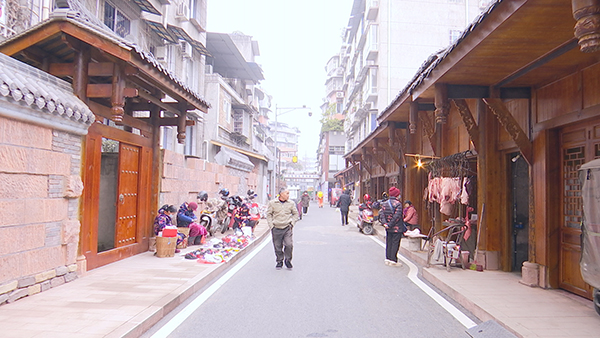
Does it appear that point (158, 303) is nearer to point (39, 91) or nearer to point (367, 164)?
point (39, 91)

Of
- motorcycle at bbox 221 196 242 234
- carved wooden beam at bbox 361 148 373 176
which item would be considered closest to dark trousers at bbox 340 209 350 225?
carved wooden beam at bbox 361 148 373 176

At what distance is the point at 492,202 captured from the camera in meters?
8.49

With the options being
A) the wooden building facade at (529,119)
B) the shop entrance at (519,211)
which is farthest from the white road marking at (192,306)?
the shop entrance at (519,211)

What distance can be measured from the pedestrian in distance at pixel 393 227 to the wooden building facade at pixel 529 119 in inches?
69.1

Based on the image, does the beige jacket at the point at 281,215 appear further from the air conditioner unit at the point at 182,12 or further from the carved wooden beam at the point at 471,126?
the air conditioner unit at the point at 182,12

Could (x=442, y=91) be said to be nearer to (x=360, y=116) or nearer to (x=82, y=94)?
(x=82, y=94)

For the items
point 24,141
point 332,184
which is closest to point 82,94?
point 24,141

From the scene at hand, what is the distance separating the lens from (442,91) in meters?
7.67

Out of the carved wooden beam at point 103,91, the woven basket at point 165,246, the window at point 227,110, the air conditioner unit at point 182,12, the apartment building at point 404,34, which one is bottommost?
the woven basket at point 165,246

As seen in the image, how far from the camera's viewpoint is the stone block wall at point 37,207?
213 inches

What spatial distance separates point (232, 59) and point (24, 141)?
80.4 feet

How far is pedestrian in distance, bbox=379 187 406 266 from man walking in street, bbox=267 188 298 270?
7.02 ft

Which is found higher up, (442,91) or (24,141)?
(442,91)

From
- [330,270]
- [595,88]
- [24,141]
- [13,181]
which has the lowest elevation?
→ [330,270]
